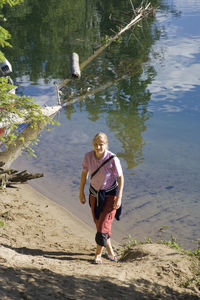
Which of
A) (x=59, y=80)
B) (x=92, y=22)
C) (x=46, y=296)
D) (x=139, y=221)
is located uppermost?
(x=92, y=22)

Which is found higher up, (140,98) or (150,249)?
(140,98)

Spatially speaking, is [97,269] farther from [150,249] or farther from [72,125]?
[72,125]

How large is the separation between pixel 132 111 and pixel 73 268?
10454 millimetres

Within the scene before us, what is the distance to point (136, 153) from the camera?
1231cm

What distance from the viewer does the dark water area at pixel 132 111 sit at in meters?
9.54

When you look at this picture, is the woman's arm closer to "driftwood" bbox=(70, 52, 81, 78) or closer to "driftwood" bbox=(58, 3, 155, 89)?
"driftwood" bbox=(58, 3, 155, 89)

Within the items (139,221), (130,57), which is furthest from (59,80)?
(139,221)

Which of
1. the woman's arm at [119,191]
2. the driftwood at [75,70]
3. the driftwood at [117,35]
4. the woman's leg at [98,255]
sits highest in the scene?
the driftwood at [117,35]

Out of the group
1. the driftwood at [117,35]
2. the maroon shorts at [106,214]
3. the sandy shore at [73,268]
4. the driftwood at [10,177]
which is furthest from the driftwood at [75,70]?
the maroon shorts at [106,214]

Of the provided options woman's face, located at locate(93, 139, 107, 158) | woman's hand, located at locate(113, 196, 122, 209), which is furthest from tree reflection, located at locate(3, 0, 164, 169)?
woman's face, located at locate(93, 139, 107, 158)

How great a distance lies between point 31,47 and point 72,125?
12.5m

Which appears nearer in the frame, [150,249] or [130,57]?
[150,249]

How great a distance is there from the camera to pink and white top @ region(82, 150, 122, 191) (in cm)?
596

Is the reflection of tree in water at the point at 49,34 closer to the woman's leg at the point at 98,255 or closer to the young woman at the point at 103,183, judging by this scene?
the young woman at the point at 103,183
